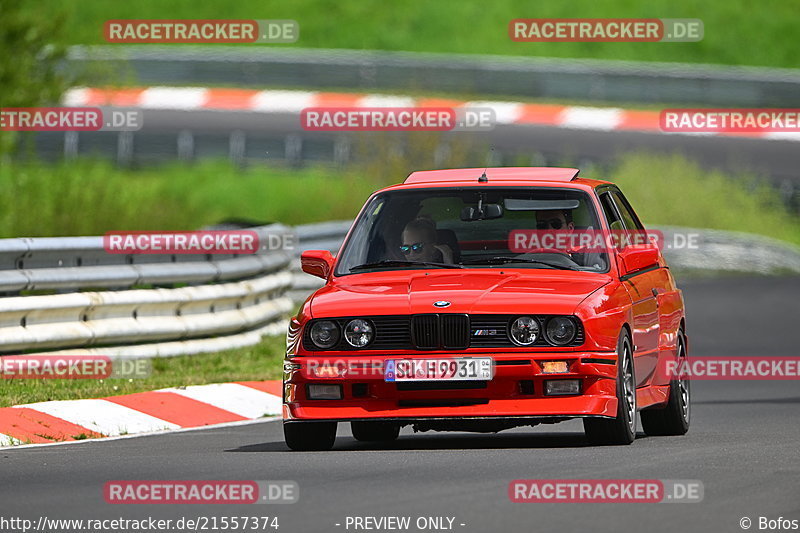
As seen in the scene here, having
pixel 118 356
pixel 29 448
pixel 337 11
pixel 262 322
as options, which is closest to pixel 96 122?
pixel 262 322

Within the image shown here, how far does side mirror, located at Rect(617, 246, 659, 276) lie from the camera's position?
12.0 meters

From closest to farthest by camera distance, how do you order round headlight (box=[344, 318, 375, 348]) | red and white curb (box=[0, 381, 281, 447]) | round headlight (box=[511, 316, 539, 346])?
round headlight (box=[511, 316, 539, 346]) < round headlight (box=[344, 318, 375, 348]) < red and white curb (box=[0, 381, 281, 447])

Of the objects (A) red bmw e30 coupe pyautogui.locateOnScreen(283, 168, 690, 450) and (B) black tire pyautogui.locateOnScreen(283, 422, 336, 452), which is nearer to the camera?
(A) red bmw e30 coupe pyautogui.locateOnScreen(283, 168, 690, 450)

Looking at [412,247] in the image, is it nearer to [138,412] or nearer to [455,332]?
[455,332]

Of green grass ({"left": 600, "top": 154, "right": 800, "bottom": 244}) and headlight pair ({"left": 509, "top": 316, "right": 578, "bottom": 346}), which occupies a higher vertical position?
green grass ({"left": 600, "top": 154, "right": 800, "bottom": 244})

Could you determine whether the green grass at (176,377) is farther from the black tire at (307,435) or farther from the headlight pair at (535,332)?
the headlight pair at (535,332)

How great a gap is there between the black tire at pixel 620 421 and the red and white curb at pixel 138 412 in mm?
3369

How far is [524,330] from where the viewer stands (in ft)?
36.0

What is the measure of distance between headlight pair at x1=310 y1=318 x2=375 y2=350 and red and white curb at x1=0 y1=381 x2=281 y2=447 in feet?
7.00

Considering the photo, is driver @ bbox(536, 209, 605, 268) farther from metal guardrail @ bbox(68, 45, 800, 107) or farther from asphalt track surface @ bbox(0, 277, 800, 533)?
metal guardrail @ bbox(68, 45, 800, 107)

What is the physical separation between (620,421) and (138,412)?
382 centimetres

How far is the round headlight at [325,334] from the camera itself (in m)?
11.2

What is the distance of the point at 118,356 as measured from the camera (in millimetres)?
15867

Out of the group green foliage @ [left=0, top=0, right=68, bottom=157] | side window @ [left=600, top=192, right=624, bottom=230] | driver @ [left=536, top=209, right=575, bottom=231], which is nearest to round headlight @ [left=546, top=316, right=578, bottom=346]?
driver @ [left=536, top=209, right=575, bottom=231]
